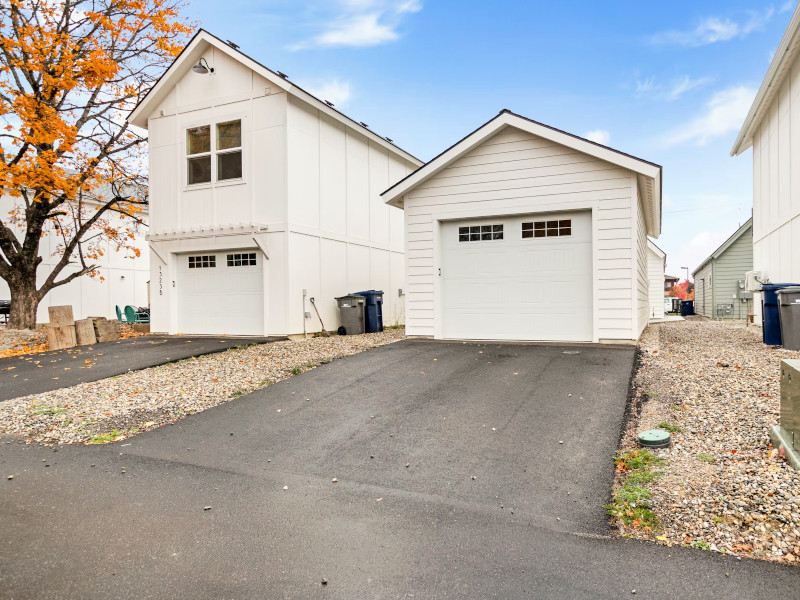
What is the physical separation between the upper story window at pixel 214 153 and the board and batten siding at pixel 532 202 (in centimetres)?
471

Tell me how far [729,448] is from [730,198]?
4318 centimetres

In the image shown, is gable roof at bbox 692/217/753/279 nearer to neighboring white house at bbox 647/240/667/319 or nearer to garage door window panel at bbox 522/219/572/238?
neighboring white house at bbox 647/240/667/319

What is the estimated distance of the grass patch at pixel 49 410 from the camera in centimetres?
549

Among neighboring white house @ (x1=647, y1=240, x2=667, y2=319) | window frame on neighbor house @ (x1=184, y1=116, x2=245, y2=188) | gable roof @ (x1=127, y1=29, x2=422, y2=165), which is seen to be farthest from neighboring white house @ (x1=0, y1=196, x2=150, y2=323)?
neighboring white house @ (x1=647, y1=240, x2=667, y2=319)

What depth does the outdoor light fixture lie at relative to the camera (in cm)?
1155

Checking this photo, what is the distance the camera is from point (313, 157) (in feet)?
40.1

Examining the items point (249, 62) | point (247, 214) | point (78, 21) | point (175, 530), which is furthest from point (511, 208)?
point (78, 21)

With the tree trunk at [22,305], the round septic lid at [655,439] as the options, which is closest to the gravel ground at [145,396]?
the round septic lid at [655,439]

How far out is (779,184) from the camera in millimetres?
11711

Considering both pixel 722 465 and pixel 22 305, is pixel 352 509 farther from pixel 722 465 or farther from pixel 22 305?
pixel 22 305

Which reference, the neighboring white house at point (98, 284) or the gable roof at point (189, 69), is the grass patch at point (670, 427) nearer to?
the gable roof at point (189, 69)

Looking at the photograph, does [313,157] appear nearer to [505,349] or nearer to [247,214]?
[247,214]

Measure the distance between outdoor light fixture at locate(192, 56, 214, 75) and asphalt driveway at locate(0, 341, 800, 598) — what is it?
9393mm

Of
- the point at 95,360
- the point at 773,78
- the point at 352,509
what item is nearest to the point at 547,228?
the point at 773,78
